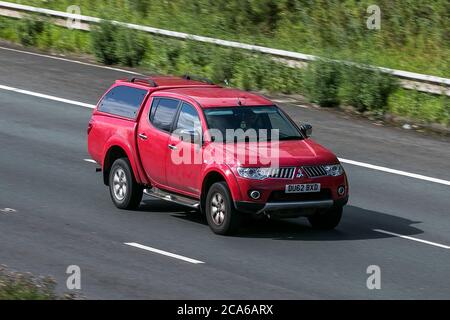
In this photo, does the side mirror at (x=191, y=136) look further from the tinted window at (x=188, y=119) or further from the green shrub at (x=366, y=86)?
the green shrub at (x=366, y=86)

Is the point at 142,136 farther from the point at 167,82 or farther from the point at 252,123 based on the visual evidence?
the point at 252,123

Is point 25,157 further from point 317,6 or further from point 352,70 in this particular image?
point 317,6

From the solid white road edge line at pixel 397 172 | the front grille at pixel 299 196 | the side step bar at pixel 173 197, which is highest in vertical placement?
the front grille at pixel 299 196

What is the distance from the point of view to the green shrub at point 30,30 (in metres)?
Answer: 30.4

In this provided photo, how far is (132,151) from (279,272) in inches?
151

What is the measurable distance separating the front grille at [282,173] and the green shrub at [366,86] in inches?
363

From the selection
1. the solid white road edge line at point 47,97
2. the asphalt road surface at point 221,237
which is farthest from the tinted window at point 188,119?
the solid white road edge line at point 47,97

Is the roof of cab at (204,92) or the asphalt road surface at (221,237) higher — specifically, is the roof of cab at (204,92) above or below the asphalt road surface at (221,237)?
above

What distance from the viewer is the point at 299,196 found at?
1470cm

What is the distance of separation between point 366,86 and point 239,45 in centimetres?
383

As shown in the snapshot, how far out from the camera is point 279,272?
13.2 meters

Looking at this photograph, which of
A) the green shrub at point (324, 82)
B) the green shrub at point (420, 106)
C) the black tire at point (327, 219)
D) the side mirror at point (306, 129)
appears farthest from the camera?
the green shrub at point (324, 82)

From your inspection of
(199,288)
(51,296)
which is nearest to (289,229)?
(199,288)

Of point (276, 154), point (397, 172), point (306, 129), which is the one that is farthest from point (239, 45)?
point (276, 154)
